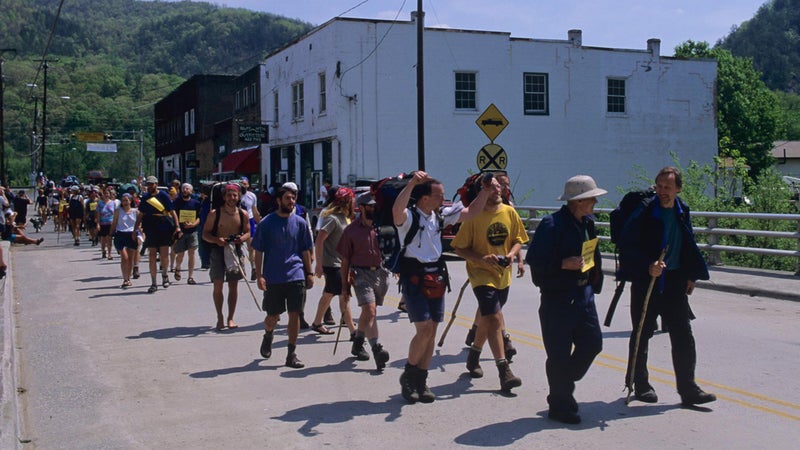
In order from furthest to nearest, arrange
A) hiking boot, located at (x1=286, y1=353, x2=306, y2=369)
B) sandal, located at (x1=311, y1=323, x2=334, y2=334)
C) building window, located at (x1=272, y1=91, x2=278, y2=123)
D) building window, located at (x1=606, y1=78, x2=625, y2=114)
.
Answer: building window, located at (x1=272, y1=91, x2=278, y2=123) → building window, located at (x1=606, y1=78, x2=625, y2=114) → sandal, located at (x1=311, y1=323, x2=334, y2=334) → hiking boot, located at (x1=286, y1=353, x2=306, y2=369)

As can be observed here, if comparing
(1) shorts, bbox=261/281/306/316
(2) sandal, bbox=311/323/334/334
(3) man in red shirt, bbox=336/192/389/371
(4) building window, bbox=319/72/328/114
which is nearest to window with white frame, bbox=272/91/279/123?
(4) building window, bbox=319/72/328/114

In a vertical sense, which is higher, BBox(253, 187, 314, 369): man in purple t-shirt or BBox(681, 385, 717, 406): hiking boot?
BBox(253, 187, 314, 369): man in purple t-shirt

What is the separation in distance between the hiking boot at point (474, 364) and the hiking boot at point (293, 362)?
68.7 inches

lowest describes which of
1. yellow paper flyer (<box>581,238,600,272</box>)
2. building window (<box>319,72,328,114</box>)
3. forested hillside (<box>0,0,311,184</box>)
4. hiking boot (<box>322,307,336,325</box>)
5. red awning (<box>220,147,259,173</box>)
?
hiking boot (<box>322,307,336,325</box>)

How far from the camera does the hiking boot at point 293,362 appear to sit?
27.7 feet

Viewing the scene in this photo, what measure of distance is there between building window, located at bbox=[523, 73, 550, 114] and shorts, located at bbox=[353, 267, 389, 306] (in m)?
28.7

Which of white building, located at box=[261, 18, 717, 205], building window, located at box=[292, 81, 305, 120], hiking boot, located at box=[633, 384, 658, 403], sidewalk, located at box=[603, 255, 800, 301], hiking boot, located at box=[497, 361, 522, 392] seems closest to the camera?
hiking boot, located at box=[633, 384, 658, 403]

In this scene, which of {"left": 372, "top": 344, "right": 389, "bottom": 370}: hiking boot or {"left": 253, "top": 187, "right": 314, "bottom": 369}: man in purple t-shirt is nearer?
{"left": 372, "top": 344, "right": 389, "bottom": 370}: hiking boot

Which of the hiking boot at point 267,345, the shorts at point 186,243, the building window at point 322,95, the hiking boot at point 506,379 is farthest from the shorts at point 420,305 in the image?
the building window at point 322,95

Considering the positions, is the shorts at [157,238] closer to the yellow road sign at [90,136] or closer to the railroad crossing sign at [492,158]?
the railroad crossing sign at [492,158]

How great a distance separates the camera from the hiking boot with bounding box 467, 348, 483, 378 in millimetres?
7727

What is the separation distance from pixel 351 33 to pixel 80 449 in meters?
29.1

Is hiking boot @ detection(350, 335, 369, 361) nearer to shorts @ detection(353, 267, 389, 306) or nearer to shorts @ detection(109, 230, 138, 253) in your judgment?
shorts @ detection(353, 267, 389, 306)

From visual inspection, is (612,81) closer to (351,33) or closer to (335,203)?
(351,33)
